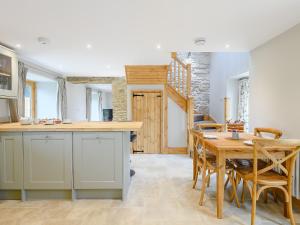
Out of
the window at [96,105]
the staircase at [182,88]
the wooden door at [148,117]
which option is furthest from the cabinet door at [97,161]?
the window at [96,105]

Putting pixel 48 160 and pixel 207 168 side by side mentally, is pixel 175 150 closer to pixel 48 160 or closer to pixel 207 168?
pixel 207 168

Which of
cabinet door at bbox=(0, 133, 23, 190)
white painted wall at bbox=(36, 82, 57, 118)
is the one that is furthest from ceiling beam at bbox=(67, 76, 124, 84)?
cabinet door at bbox=(0, 133, 23, 190)

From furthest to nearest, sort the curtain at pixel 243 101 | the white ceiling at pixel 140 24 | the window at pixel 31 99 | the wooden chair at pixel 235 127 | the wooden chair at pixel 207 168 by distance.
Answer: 1. the window at pixel 31 99
2. the curtain at pixel 243 101
3. the wooden chair at pixel 235 127
4. the wooden chair at pixel 207 168
5. the white ceiling at pixel 140 24

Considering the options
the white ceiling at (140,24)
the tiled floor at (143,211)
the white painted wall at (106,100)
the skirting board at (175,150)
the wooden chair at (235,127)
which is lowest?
the tiled floor at (143,211)

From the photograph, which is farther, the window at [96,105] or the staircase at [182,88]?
the window at [96,105]

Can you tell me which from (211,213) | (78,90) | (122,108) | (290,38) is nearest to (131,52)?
(290,38)

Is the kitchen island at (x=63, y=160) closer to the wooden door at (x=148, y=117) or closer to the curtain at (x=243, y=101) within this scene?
the wooden door at (x=148, y=117)

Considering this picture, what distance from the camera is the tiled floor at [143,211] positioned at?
236cm

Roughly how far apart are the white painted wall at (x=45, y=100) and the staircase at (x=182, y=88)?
338cm

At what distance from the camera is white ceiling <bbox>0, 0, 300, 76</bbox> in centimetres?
224

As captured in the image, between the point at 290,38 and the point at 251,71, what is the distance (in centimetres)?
111

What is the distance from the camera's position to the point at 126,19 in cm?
258

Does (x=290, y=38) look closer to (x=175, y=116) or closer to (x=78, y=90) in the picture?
(x=175, y=116)

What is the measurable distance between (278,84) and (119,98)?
5.00 meters
